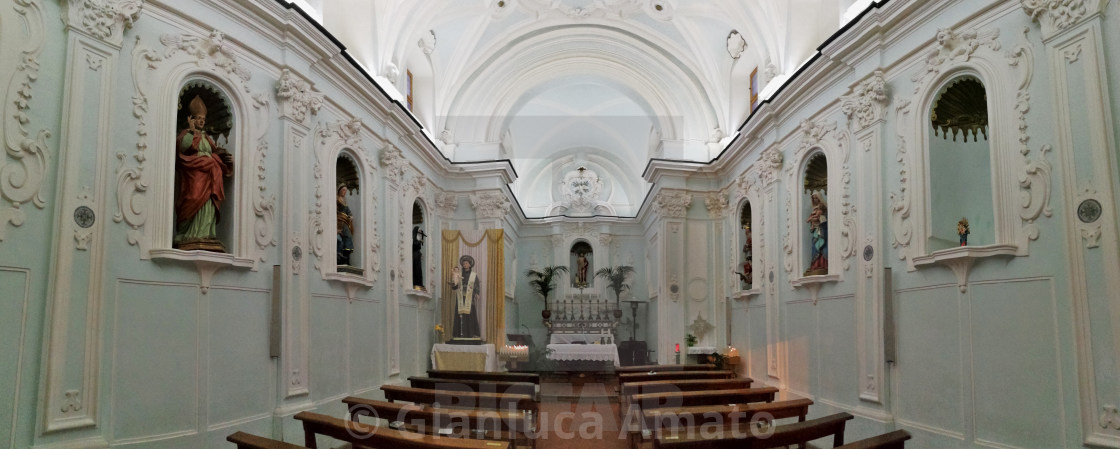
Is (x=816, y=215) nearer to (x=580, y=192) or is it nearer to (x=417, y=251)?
(x=417, y=251)

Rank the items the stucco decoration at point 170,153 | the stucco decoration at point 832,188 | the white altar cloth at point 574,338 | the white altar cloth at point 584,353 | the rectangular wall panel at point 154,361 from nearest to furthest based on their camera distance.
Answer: the rectangular wall panel at point 154,361 → the stucco decoration at point 170,153 → the stucco decoration at point 832,188 → the white altar cloth at point 584,353 → the white altar cloth at point 574,338

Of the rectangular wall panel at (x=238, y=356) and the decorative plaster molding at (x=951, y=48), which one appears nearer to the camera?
the decorative plaster molding at (x=951, y=48)

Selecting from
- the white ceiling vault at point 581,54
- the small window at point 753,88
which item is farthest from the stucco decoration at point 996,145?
the small window at point 753,88

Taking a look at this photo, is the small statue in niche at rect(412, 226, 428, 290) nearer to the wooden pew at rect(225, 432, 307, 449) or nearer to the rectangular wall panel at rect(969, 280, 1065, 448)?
the wooden pew at rect(225, 432, 307, 449)

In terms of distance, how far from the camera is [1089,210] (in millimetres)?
5422

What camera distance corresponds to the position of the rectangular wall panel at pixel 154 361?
6.05 meters

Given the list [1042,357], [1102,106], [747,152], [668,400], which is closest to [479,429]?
[668,400]

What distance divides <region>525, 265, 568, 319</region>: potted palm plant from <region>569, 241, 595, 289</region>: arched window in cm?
61

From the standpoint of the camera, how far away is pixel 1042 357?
5.82 meters

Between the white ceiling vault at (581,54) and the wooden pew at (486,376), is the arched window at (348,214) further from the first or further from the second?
the wooden pew at (486,376)

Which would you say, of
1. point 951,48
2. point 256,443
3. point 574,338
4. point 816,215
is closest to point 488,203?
point 574,338

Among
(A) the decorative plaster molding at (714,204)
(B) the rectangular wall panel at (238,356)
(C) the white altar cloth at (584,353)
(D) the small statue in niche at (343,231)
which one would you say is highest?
(A) the decorative plaster molding at (714,204)

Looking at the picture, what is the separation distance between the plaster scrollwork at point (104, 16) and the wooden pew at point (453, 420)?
4276 mm

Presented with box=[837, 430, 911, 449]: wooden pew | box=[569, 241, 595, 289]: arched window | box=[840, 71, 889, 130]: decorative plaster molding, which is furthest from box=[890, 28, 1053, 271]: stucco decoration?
box=[569, 241, 595, 289]: arched window
